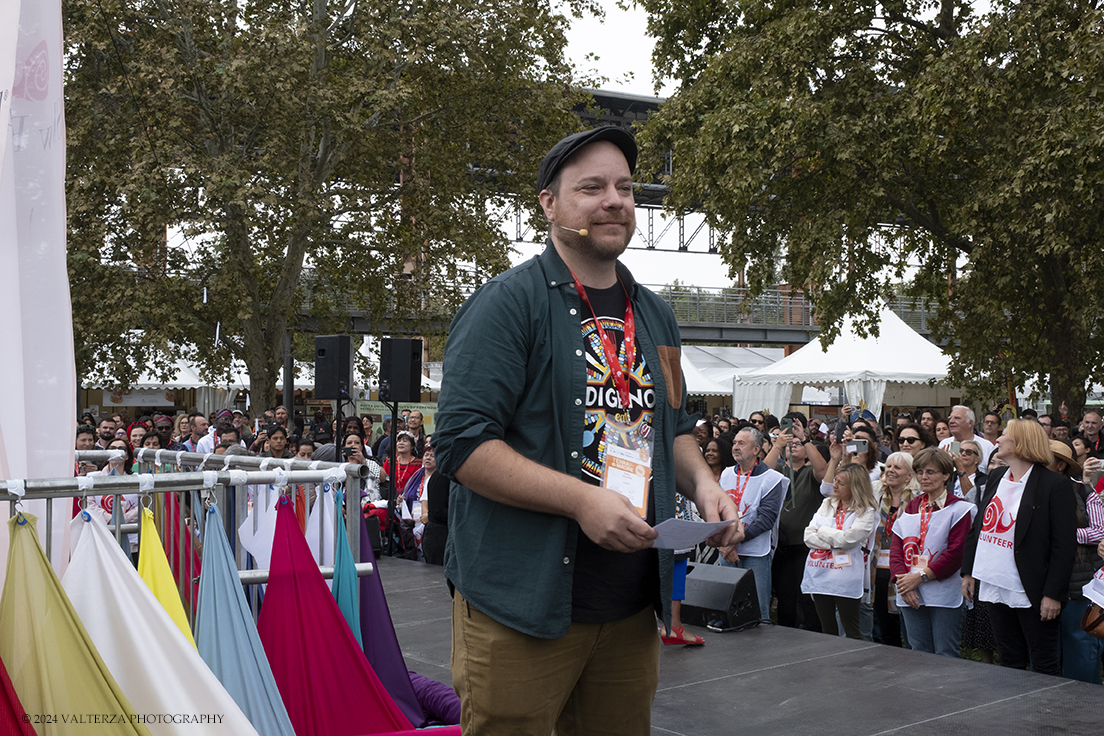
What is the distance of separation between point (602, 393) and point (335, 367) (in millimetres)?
9982

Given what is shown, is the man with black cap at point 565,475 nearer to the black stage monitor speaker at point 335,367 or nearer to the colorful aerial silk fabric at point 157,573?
the colorful aerial silk fabric at point 157,573

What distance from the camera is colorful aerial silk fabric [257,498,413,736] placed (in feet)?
11.8

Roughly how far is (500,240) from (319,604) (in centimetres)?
1897

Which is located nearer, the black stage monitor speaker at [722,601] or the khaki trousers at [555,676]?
the khaki trousers at [555,676]

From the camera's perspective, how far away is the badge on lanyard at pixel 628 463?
1.95 metres

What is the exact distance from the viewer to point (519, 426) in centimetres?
190

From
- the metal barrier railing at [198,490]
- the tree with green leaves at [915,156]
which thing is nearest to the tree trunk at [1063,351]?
the tree with green leaves at [915,156]

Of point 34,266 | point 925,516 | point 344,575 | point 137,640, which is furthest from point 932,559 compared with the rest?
point 34,266

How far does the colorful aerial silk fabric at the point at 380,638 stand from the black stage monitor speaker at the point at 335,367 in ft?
24.3

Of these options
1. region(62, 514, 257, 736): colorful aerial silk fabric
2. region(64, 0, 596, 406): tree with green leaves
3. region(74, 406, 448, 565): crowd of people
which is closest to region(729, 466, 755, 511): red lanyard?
region(74, 406, 448, 565): crowd of people

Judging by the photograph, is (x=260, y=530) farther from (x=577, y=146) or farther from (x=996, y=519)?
(x=996, y=519)

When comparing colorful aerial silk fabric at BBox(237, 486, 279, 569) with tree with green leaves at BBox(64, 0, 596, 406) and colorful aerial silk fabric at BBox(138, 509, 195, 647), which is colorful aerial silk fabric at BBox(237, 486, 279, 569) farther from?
tree with green leaves at BBox(64, 0, 596, 406)

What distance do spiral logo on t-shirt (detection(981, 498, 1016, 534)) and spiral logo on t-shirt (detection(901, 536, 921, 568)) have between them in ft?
1.90

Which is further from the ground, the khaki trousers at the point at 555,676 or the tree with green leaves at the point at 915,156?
the tree with green leaves at the point at 915,156
